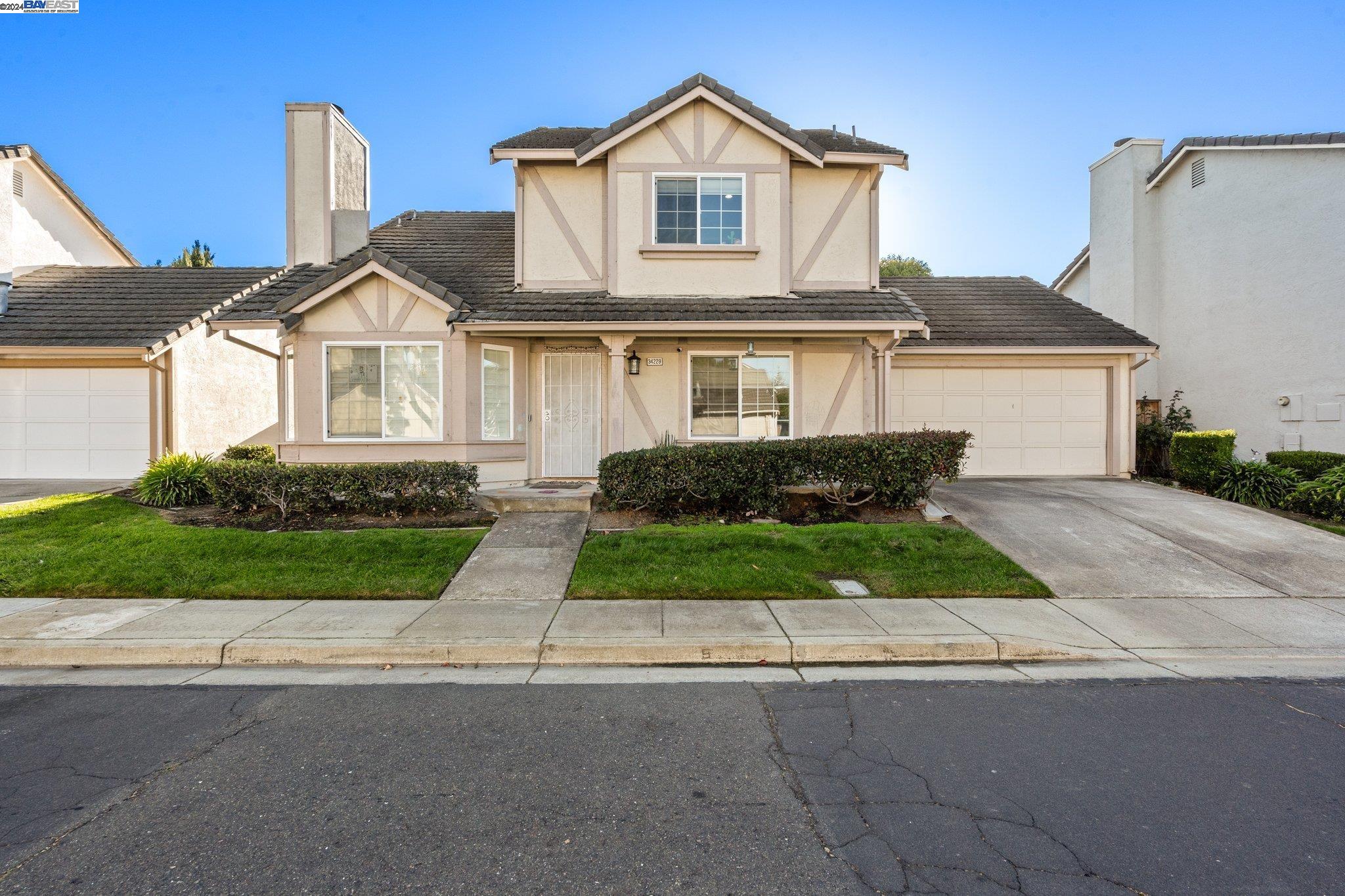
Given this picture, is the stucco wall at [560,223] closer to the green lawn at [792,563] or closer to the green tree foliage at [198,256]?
the green lawn at [792,563]

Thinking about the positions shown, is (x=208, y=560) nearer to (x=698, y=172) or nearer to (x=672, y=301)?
(x=672, y=301)

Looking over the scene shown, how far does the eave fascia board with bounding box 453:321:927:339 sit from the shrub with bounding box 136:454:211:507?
16.4ft

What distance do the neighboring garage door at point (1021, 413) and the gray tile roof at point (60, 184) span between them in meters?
21.5

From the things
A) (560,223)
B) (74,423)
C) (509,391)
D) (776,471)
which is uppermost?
(560,223)

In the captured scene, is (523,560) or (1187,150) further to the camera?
(1187,150)

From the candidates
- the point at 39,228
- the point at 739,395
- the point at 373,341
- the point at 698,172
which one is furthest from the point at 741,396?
the point at 39,228

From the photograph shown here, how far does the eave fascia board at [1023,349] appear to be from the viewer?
12969 mm

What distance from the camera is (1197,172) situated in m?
14.7

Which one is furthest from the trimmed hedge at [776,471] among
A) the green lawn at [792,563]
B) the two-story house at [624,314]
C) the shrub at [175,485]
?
the shrub at [175,485]

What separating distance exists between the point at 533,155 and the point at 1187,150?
14.8 meters

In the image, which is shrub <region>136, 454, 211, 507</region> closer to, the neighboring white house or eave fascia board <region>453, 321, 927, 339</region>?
eave fascia board <region>453, 321, 927, 339</region>

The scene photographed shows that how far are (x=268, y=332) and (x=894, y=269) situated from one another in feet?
125

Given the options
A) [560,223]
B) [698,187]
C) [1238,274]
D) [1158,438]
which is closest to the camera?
[698,187]

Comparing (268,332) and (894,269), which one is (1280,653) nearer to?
(268,332)
